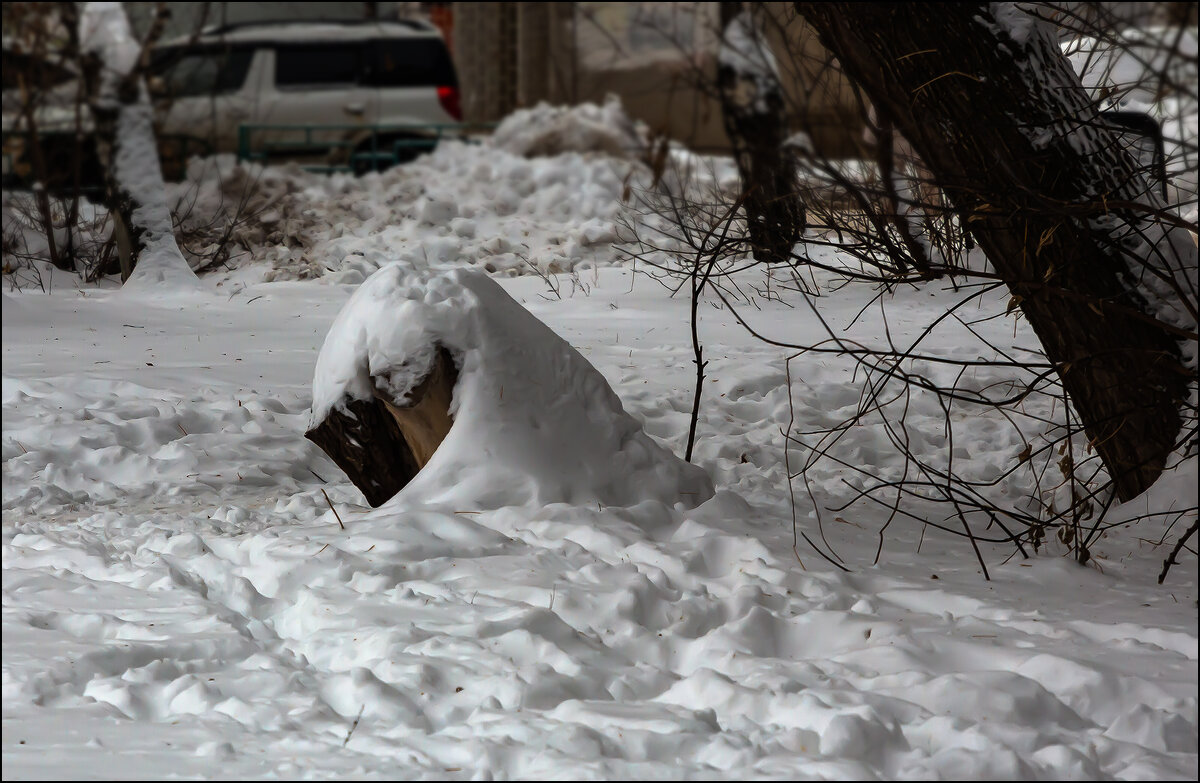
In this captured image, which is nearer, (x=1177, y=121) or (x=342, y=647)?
(x=1177, y=121)

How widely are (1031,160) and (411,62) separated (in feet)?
28.4

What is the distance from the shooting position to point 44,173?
527 centimetres

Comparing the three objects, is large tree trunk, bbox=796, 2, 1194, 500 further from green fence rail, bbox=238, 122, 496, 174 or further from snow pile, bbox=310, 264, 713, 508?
green fence rail, bbox=238, 122, 496, 174

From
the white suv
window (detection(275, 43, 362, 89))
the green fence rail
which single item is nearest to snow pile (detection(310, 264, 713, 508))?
the green fence rail

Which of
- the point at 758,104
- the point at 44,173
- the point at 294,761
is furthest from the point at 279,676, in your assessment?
the point at 758,104

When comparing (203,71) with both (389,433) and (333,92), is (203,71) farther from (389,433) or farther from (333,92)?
(389,433)

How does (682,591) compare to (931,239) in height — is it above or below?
below

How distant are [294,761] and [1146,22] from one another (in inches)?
76.9

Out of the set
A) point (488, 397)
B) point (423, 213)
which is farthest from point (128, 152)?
point (488, 397)

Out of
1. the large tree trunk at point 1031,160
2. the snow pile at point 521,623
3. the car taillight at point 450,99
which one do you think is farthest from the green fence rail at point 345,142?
the large tree trunk at point 1031,160

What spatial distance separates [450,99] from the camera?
1105 centimetres

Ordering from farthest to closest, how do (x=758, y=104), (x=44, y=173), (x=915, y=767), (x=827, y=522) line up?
(x=758, y=104) → (x=44, y=173) → (x=827, y=522) → (x=915, y=767)

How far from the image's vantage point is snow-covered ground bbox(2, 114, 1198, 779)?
6.82 feet

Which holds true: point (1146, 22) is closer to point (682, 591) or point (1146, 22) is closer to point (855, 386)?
point (682, 591)
